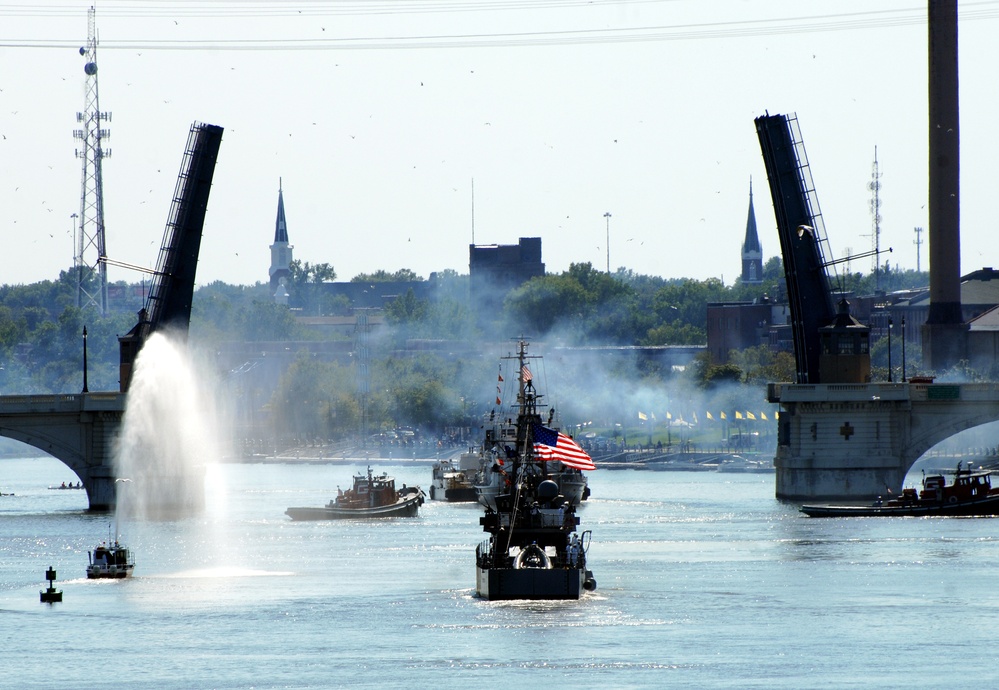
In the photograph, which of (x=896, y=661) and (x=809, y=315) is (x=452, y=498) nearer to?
(x=809, y=315)

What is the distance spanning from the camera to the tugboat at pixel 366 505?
95.8 metres

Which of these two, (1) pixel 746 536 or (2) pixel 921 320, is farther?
(2) pixel 921 320

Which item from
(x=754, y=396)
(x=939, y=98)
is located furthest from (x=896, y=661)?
(x=754, y=396)

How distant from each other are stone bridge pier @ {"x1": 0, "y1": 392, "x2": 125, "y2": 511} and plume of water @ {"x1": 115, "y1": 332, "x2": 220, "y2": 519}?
63 centimetres

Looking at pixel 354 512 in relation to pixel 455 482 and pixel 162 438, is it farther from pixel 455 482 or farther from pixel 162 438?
pixel 455 482

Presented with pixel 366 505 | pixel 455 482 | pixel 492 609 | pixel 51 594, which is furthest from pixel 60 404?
pixel 492 609

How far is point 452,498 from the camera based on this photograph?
112 meters

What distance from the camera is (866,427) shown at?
94938 millimetres

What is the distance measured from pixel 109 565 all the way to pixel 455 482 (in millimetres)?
47535

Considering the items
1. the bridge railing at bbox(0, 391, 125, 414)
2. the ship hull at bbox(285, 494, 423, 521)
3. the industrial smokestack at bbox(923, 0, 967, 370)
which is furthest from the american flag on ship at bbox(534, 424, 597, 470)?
the industrial smokestack at bbox(923, 0, 967, 370)

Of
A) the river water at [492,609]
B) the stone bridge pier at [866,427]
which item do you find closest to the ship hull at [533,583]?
the river water at [492,609]

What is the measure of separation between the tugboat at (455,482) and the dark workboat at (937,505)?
24.7m

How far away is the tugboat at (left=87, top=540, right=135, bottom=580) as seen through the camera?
219 ft

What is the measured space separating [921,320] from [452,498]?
199 ft
